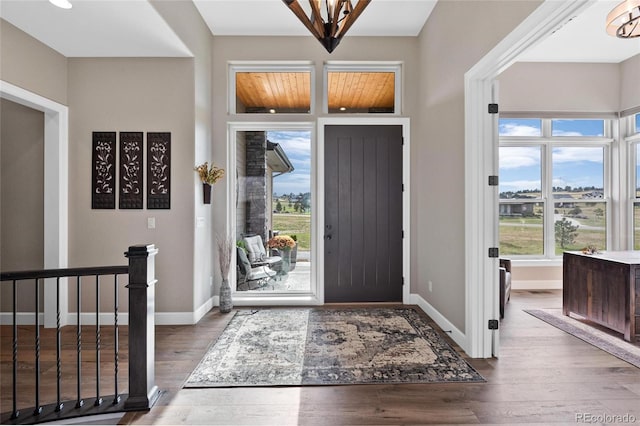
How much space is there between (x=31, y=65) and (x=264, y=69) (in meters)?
2.48

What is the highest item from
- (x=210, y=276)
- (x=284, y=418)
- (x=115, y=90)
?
(x=115, y=90)

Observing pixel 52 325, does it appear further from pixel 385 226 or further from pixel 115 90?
pixel 385 226

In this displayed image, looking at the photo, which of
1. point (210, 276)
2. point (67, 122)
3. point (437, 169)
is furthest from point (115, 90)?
point (437, 169)

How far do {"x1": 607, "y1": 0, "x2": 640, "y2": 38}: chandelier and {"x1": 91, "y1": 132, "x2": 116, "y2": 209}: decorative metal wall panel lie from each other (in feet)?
16.5

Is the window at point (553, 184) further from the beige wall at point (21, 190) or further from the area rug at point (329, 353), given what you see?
the beige wall at point (21, 190)

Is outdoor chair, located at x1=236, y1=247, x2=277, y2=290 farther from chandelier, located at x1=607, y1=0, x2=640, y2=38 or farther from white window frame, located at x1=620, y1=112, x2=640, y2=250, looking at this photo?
white window frame, located at x1=620, y1=112, x2=640, y2=250

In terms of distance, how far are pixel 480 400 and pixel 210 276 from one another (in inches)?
133

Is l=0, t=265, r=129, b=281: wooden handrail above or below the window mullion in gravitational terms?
below

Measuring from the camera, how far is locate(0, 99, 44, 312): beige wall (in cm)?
395

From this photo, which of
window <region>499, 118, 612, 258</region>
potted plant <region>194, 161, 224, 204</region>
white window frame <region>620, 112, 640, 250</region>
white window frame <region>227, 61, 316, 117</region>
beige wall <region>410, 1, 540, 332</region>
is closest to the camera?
beige wall <region>410, 1, 540, 332</region>

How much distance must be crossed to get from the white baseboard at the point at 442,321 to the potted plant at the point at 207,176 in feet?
9.54

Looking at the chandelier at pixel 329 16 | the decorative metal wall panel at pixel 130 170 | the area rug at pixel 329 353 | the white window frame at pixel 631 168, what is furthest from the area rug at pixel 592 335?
the decorative metal wall panel at pixel 130 170

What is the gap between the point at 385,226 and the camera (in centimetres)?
484

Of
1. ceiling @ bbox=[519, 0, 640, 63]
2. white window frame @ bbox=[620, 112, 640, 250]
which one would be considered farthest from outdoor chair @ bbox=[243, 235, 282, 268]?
white window frame @ bbox=[620, 112, 640, 250]
